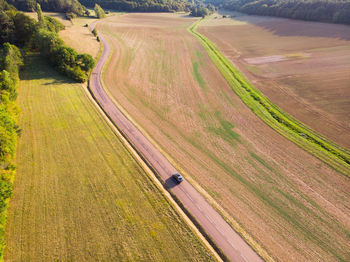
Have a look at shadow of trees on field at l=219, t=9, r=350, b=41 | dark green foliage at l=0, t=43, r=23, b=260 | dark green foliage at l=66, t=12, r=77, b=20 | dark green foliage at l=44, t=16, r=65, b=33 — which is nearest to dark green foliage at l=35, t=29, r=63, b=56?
dark green foliage at l=0, t=43, r=23, b=260

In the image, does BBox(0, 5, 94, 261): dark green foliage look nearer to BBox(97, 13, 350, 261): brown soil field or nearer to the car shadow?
BBox(97, 13, 350, 261): brown soil field

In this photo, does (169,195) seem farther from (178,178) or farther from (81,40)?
(81,40)

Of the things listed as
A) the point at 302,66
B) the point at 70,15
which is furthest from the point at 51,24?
the point at 302,66

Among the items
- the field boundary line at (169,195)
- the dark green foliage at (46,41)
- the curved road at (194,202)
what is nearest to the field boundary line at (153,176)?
the field boundary line at (169,195)

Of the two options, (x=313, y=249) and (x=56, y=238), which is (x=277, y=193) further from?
(x=56, y=238)

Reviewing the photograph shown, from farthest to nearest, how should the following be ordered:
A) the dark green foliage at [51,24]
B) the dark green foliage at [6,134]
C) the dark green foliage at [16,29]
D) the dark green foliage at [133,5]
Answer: the dark green foliage at [133,5] < the dark green foliage at [51,24] < the dark green foliage at [16,29] < the dark green foliage at [6,134]

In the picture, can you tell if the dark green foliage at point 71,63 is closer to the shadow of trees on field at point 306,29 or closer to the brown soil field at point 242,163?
the brown soil field at point 242,163

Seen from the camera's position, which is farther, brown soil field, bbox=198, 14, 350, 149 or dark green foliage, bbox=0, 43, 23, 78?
dark green foliage, bbox=0, 43, 23, 78
